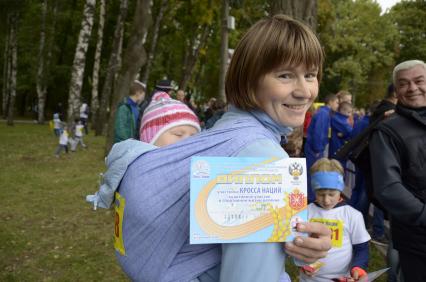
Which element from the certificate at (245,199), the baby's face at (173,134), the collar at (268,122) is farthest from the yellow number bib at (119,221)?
the baby's face at (173,134)

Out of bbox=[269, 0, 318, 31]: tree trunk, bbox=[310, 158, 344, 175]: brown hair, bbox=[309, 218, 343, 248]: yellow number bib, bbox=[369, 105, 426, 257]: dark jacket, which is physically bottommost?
bbox=[309, 218, 343, 248]: yellow number bib

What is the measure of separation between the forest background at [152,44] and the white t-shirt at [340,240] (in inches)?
355

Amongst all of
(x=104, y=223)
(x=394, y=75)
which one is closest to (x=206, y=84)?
(x=104, y=223)

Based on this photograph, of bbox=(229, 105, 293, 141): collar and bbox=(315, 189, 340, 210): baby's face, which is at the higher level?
bbox=(229, 105, 293, 141): collar

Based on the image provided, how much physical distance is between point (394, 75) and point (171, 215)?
2414 mm

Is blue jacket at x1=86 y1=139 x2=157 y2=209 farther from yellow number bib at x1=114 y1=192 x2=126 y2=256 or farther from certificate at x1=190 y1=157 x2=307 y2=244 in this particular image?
certificate at x1=190 y1=157 x2=307 y2=244

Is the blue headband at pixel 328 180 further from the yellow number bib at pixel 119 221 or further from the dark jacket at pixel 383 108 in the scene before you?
the yellow number bib at pixel 119 221

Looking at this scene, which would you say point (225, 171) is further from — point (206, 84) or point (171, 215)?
point (206, 84)

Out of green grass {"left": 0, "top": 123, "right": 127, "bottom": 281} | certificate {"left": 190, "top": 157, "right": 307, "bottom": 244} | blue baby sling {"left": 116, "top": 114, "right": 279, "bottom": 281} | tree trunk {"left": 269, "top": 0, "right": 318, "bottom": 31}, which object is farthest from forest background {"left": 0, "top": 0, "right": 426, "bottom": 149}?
certificate {"left": 190, "top": 157, "right": 307, "bottom": 244}

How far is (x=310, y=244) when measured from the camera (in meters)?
1.36

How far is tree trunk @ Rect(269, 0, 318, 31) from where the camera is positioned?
5395 millimetres

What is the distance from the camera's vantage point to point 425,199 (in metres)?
2.69

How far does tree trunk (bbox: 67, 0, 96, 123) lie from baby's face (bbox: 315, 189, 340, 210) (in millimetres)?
14661

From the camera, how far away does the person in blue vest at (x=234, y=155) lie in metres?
1.35
